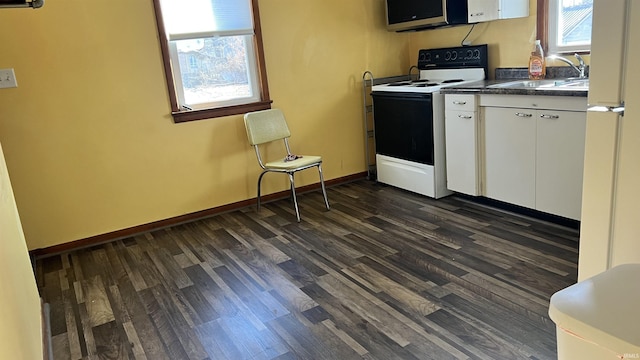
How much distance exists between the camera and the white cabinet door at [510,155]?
3.01 metres

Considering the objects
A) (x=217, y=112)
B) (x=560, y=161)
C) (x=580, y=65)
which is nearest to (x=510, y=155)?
(x=560, y=161)

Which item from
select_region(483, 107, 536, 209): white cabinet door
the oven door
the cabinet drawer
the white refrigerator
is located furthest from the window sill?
the white refrigerator

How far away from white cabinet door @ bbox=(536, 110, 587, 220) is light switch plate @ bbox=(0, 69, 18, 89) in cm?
326

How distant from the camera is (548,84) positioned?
123 inches

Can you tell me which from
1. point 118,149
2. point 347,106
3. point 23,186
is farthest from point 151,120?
point 347,106

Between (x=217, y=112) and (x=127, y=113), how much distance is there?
25.6 inches

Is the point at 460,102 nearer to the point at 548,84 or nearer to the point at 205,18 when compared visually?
the point at 548,84

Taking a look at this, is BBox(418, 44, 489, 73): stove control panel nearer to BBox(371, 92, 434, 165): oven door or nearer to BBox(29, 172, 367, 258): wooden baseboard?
BBox(371, 92, 434, 165): oven door

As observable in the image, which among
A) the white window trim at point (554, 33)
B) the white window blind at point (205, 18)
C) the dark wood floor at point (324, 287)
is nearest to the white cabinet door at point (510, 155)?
the dark wood floor at point (324, 287)

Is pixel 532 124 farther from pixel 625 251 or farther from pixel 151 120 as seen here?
pixel 151 120

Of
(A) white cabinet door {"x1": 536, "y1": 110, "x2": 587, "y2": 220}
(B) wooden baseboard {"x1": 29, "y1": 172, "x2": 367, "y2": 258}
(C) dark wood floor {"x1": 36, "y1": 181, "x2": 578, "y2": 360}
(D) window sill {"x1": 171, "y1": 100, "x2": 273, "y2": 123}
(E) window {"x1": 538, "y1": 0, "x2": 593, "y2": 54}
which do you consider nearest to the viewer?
(C) dark wood floor {"x1": 36, "y1": 181, "x2": 578, "y2": 360}

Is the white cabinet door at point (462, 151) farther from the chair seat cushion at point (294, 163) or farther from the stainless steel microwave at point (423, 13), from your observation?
the chair seat cushion at point (294, 163)

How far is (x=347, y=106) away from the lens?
4.36m

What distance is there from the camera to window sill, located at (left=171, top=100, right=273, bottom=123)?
3.61 metres
